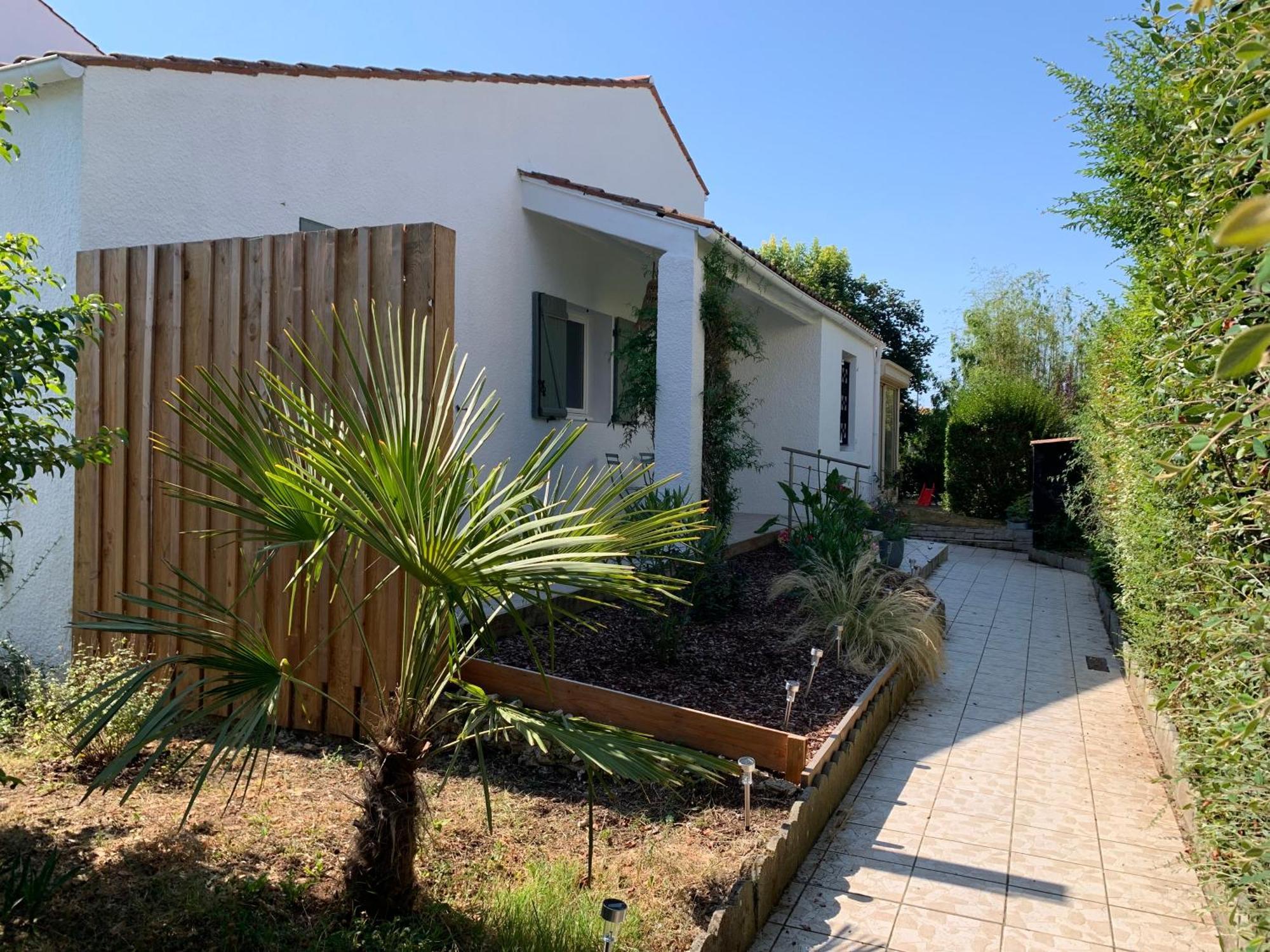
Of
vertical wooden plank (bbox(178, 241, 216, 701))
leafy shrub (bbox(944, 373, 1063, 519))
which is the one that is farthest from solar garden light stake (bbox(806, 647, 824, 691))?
leafy shrub (bbox(944, 373, 1063, 519))

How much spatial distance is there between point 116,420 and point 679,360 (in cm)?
476

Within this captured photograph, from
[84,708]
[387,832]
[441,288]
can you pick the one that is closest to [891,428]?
[441,288]

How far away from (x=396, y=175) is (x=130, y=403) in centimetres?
326


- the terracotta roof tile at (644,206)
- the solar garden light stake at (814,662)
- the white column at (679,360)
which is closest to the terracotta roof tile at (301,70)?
the terracotta roof tile at (644,206)

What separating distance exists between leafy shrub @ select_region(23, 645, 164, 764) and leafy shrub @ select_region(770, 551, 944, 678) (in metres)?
4.64

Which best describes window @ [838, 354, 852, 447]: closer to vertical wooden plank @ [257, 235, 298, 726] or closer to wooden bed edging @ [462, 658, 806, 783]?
wooden bed edging @ [462, 658, 806, 783]

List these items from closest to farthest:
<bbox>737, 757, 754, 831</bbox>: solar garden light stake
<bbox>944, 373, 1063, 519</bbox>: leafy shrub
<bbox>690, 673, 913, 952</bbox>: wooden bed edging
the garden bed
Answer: the garden bed → <bbox>690, 673, 913, 952</bbox>: wooden bed edging → <bbox>737, 757, 754, 831</bbox>: solar garden light stake → <bbox>944, 373, 1063, 519</bbox>: leafy shrub

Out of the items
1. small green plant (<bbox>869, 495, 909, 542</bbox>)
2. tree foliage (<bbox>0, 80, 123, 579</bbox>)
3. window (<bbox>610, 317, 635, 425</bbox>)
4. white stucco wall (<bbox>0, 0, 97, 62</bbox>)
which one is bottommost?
small green plant (<bbox>869, 495, 909, 542</bbox>)

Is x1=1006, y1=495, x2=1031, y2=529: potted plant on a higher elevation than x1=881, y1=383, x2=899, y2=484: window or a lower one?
lower

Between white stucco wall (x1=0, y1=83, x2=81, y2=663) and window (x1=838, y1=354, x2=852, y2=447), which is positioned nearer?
white stucco wall (x1=0, y1=83, x2=81, y2=663)

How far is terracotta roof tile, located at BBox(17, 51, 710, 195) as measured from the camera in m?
5.55

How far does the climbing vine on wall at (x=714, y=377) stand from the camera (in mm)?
8711

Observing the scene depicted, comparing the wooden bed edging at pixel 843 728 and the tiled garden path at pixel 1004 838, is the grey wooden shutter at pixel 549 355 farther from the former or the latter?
the tiled garden path at pixel 1004 838

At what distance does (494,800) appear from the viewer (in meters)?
4.42
